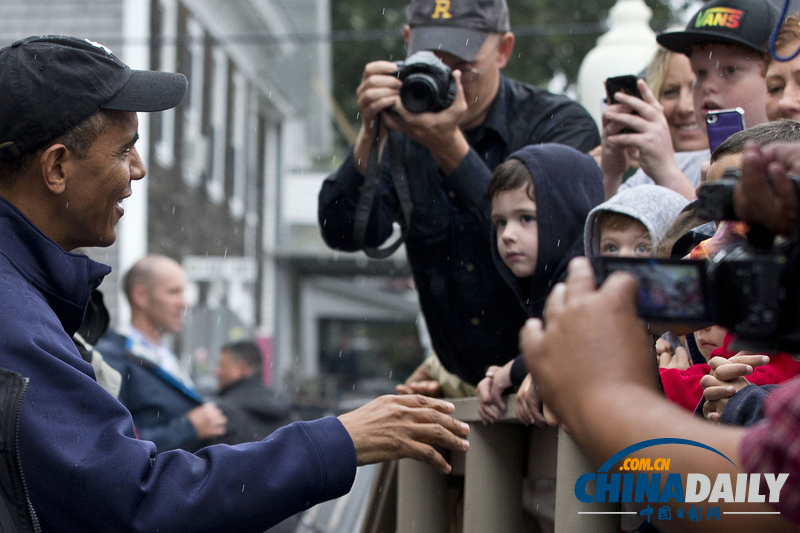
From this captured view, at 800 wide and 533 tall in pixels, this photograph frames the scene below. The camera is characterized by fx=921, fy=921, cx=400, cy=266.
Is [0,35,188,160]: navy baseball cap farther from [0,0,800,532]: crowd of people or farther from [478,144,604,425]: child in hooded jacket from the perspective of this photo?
[478,144,604,425]: child in hooded jacket

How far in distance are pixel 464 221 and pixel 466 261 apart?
0.48 feet

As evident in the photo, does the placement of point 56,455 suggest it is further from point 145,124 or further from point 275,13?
point 275,13

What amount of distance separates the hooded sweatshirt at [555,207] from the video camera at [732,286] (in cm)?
160

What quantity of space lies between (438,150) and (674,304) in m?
1.98

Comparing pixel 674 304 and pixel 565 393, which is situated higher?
pixel 674 304

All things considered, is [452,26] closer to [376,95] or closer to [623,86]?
[376,95]

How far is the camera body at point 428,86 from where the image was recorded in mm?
3129

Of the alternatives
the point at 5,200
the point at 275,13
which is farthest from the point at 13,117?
the point at 275,13

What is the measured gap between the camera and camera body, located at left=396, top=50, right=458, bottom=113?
3.13m

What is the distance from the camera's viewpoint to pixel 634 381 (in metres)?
1.29

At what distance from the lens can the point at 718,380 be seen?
2.05 meters

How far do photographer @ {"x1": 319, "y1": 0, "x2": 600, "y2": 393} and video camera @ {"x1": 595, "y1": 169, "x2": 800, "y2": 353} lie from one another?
6.26 feet

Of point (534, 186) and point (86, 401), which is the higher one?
point (534, 186)

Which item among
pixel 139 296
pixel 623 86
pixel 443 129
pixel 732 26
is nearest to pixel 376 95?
pixel 443 129
